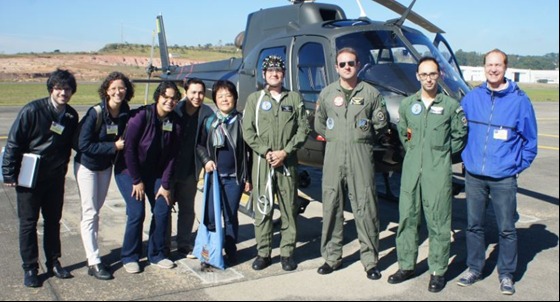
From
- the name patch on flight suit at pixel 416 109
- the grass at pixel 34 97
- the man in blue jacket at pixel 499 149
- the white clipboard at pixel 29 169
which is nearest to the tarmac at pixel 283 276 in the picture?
the man in blue jacket at pixel 499 149

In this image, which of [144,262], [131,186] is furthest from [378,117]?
[144,262]

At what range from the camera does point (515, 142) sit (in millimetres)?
3848

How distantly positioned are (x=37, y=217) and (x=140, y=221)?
0.79 m

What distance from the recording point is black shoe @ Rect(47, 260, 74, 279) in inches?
170

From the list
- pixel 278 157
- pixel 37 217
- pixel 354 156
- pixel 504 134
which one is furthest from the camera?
pixel 278 157

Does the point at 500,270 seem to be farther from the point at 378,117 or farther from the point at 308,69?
the point at 308,69

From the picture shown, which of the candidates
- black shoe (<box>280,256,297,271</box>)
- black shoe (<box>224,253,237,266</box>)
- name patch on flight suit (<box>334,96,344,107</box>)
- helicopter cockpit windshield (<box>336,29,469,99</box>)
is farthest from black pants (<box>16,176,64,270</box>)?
helicopter cockpit windshield (<box>336,29,469,99</box>)

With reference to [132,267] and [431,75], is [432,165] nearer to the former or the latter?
[431,75]

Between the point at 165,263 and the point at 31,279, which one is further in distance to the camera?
the point at 165,263

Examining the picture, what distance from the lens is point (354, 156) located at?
4.27 m

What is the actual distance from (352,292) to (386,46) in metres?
2.83

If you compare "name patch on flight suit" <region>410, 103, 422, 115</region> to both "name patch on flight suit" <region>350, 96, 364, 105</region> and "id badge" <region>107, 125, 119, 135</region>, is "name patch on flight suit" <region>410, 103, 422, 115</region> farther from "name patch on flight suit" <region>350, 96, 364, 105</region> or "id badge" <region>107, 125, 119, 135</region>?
"id badge" <region>107, 125, 119, 135</region>

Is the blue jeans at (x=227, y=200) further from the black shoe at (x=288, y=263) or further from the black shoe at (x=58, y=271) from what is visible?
the black shoe at (x=58, y=271)

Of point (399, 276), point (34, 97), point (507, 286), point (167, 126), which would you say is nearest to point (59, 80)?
point (167, 126)
